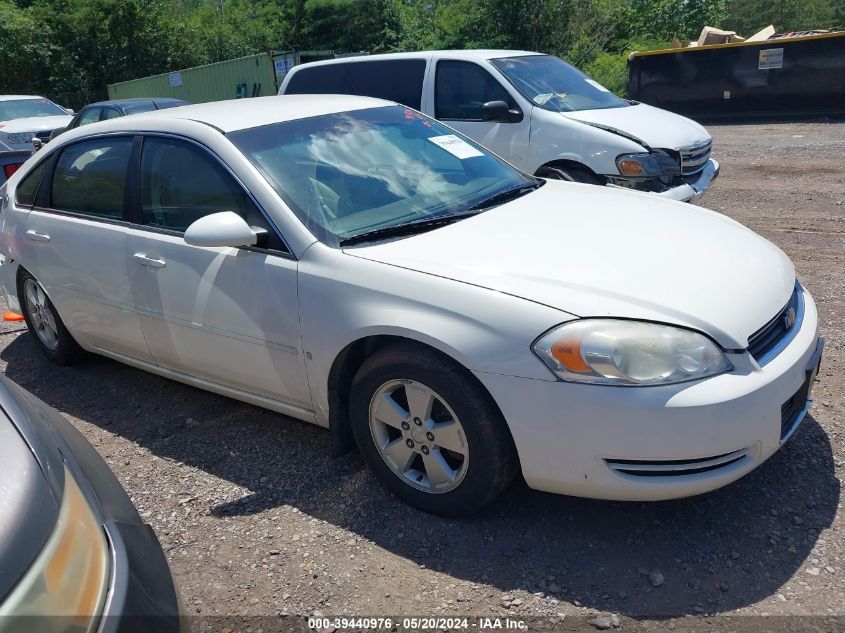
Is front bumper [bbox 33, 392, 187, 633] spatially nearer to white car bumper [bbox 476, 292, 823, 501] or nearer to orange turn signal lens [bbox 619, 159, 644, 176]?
white car bumper [bbox 476, 292, 823, 501]

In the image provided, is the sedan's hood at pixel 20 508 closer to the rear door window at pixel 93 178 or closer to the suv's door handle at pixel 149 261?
the suv's door handle at pixel 149 261

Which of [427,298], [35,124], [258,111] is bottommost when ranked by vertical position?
[35,124]

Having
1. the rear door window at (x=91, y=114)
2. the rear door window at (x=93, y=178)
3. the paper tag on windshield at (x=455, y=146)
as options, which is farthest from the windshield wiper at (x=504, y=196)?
the rear door window at (x=91, y=114)

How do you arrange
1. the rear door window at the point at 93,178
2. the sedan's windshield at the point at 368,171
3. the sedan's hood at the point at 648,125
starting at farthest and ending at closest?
1. the sedan's hood at the point at 648,125
2. the rear door window at the point at 93,178
3. the sedan's windshield at the point at 368,171

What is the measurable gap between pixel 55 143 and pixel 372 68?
4.35 meters

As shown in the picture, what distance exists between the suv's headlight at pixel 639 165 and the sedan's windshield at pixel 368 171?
2738 millimetres

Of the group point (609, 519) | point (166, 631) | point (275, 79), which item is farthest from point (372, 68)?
point (275, 79)

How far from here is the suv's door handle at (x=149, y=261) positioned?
3662 mm

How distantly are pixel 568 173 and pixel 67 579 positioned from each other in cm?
618

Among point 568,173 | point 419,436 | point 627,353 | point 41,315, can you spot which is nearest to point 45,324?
point 41,315

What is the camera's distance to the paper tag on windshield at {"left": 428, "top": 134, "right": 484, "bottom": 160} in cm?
404

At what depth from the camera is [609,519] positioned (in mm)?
2969

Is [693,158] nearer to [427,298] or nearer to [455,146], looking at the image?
[455,146]

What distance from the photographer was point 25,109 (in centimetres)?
1435
